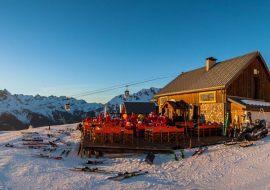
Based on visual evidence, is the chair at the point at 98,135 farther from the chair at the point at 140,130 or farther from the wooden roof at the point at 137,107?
the wooden roof at the point at 137,107

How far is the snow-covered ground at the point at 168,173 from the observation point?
6.89 m

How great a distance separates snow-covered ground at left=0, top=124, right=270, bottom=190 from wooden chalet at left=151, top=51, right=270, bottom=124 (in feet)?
19.1

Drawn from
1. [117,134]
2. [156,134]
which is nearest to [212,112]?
[156,134]

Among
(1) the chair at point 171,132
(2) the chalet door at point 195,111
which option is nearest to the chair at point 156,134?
(1) the chair at point 171,132

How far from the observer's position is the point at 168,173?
8.38m

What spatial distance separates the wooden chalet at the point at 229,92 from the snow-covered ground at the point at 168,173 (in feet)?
19.1

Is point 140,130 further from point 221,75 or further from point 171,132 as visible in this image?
point 221,75

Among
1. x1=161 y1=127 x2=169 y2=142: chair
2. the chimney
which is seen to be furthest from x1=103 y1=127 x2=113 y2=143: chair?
the chimney

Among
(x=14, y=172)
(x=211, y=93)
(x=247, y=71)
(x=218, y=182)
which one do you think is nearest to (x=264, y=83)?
(x=247, y=71)

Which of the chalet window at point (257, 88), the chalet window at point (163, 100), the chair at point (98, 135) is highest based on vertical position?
the chalet window at point (257, 88)

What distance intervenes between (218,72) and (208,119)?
5.09 meters

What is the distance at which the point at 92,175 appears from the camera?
7.84 m

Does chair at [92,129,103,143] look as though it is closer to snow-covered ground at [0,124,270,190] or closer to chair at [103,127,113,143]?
chair at [103,127,113,143]

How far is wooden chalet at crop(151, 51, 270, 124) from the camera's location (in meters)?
16.0
